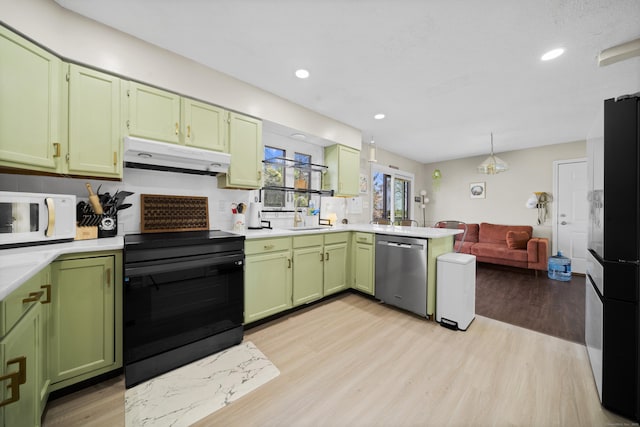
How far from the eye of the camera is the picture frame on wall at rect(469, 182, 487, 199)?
562 centimetres

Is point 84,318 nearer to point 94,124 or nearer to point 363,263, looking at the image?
point 94,124

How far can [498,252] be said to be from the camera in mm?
4617

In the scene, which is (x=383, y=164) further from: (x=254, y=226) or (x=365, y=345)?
(x=365, y=345)

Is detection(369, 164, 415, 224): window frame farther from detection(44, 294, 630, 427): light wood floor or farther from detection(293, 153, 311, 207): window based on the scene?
detection(44, 294, 630, 427): light wood floor

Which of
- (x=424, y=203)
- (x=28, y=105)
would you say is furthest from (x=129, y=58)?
(x=424, y=203)

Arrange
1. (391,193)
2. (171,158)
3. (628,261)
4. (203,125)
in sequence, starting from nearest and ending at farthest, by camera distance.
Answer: (628,261) < (171,158) < (203,125) < (391,193)

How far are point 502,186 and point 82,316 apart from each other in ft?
22.5

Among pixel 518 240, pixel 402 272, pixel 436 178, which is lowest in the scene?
pixel 402 272

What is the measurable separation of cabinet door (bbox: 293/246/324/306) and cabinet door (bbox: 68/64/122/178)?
1731 mm

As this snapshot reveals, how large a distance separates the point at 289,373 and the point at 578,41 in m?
3.37

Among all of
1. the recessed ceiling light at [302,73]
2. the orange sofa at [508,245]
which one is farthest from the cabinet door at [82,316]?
the orange sofa at [508,245]

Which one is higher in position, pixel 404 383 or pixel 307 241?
pixel 307 241

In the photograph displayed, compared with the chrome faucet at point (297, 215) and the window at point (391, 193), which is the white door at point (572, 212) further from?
the chrome faucet at point (297, 215)

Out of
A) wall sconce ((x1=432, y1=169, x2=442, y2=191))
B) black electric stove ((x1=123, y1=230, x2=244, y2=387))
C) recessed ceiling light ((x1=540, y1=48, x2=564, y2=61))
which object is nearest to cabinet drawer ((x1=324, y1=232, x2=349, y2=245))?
black electric stove ((x1=123, y1=230, x2=244, y2=387))
